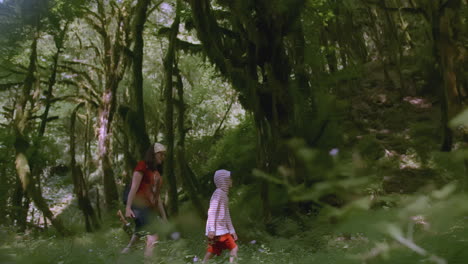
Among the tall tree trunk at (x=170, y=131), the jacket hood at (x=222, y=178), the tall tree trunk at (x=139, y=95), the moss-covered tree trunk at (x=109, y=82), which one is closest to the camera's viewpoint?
the jacket hood at (x=222, y=178)

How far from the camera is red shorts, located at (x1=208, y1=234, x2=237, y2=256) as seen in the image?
19.4 ft

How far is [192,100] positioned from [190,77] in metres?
1.37

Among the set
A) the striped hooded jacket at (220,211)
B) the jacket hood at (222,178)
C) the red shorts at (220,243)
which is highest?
the jacket hood at (222,178)

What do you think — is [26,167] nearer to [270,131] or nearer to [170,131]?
[170,131]

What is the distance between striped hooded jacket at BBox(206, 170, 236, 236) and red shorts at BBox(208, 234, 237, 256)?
0.07m

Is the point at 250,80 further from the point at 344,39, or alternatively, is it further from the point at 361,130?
the point at 344,39

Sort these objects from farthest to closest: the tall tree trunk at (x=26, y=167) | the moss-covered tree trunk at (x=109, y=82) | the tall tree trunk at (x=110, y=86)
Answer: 1. the tall tree trunk at (x=110, y=86)
2. the moss-covered tree trunk at (x=109, y=82)
3. the tall tree trunk at (x=26, y=167)

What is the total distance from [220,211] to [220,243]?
0.42 metres

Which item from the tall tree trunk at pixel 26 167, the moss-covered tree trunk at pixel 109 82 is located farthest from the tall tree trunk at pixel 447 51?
the moss-covered tree trunk at pixel 109 82

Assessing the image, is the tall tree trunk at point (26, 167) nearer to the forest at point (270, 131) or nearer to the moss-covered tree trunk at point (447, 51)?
the forest at point (270, 131)

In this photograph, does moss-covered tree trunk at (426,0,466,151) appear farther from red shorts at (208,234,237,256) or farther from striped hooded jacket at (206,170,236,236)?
red shorts at (208,234,237,256)

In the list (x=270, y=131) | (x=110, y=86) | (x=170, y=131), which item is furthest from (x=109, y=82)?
(x=270, y=131)

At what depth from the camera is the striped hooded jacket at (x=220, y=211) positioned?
5.93 meters

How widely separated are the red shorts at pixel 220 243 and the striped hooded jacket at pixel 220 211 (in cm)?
7
